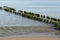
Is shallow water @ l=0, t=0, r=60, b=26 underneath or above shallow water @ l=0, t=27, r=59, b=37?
above

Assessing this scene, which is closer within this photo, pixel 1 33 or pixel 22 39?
pixel 22 39

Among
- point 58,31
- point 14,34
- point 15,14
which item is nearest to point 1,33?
point 14,34

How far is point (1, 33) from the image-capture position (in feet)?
49.8

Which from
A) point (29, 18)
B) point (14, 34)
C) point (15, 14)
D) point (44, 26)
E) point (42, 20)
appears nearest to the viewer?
point (14, 34)

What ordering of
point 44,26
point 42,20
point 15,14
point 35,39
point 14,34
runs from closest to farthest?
point 35,39 < point 14,34 < point 44,26 < point 42,20 < point 15,14

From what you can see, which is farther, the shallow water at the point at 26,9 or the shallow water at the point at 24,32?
the shallow water at the point at 26,9

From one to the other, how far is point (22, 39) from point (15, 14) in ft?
37.1

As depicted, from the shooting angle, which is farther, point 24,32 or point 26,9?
point 26,9

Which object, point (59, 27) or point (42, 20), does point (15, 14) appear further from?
point (59, 27)

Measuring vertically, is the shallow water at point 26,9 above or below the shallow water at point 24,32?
above

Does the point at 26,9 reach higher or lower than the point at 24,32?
higher

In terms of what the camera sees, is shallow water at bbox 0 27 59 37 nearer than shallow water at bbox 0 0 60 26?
Yes

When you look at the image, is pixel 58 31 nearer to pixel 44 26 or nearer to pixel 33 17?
pixel 44 26

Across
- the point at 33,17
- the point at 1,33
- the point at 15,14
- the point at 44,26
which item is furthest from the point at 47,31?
the point at 15,14
